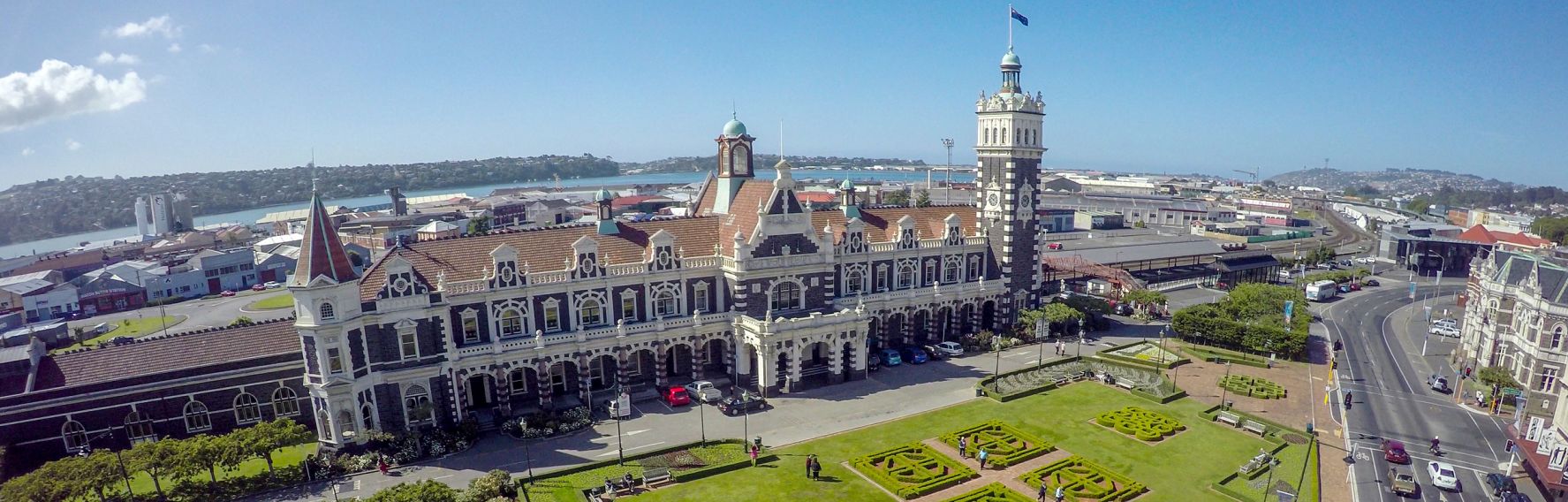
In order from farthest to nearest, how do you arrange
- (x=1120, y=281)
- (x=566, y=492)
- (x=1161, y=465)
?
(x=1120, y=281)
(x=1161, y=465)
(x=566, y=492)

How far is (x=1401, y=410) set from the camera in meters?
52.3

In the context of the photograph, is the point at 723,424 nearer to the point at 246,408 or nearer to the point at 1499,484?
the point at 246,408

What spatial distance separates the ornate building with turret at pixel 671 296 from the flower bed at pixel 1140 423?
18.4m

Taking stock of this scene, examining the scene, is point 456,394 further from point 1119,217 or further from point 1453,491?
point 1119,217

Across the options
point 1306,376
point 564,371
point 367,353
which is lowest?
point 1306,376

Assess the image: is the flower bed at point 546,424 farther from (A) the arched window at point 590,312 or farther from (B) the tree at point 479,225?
(B) the tree at point 479,225

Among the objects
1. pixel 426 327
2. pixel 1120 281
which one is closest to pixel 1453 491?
pixel 1120 281

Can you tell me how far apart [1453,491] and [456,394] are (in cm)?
5805

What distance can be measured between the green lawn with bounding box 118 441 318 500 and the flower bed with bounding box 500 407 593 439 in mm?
11272

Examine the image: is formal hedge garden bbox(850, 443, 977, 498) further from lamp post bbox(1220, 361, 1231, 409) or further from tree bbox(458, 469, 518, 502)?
lamp post bbox(1220, 361, 1231, 409)

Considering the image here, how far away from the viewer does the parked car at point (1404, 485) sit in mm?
38656

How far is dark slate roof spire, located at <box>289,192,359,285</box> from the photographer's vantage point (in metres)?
41.6

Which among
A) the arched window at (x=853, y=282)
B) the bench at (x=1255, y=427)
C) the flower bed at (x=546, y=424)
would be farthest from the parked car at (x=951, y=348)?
the flower bed at (x=546, y=424)

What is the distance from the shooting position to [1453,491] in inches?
1551
